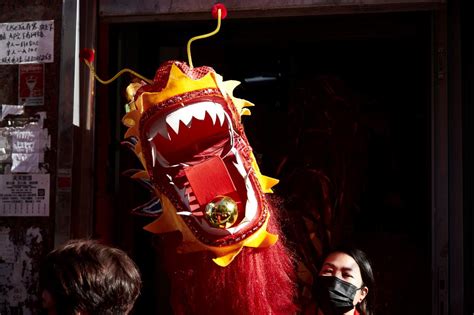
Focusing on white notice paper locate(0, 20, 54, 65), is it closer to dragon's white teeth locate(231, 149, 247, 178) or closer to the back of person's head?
dragon's white teeth locate(231, 149, 247, 178)

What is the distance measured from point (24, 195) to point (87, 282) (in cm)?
159

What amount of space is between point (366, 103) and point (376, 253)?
82 centimetres

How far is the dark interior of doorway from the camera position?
328cm

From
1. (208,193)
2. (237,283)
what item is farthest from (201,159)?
(237,283)

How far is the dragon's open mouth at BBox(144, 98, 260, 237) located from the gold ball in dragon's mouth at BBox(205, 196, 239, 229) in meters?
0.02

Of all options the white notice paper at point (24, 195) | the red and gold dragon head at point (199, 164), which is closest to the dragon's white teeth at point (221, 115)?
the red and gold dragon head at point (199, 164)

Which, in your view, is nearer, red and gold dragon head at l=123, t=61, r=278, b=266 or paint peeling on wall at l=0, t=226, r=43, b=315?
red and gold dragon head at l=123, t=61, r=278, b=266

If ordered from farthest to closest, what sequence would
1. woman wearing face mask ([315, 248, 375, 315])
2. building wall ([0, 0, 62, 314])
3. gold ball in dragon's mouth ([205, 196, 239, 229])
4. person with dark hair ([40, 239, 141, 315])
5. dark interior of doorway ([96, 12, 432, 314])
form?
dark interior of doorway ([96, 12, 432, 314])
building wall ([0, 0, 62, 314])
woman wearing face mask ([315, 248, 375, 315])
gold ball in dragon's mouth ([205, 196, 239, 229])
person with dark hair ([40, 239, 141, 315])

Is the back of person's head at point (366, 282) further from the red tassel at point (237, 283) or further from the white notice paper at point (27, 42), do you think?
the white notice paper at point (27, 42)

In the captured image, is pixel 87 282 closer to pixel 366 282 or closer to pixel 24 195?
pixel 366 282

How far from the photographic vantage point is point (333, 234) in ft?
10.7

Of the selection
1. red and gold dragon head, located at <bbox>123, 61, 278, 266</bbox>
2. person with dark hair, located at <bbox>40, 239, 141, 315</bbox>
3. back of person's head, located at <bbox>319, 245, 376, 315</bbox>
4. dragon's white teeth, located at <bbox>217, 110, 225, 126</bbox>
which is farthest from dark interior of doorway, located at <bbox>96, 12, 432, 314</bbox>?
person with dark hair, located at <bbox>40, 239, 141, 315</bbox>

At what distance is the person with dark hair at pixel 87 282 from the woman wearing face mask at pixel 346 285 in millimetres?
1096

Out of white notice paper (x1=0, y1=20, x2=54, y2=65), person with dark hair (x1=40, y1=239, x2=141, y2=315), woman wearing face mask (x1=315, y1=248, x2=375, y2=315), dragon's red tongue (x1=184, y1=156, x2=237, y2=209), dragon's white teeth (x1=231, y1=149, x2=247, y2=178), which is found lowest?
woman wearing face mask (x1=315, y1=248, x2=375, y2=315)
